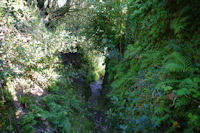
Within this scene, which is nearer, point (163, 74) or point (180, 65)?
point (180, 65)

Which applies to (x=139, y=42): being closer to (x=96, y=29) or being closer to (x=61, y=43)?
(x=61, y=43)

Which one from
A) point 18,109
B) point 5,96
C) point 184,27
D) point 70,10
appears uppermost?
point 70,10

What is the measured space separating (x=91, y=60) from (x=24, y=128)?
10.1m

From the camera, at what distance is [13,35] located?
12.6 ft

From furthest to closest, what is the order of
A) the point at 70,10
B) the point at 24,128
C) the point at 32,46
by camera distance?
the point at 70,10, the point at 32,46, the point at 24,128

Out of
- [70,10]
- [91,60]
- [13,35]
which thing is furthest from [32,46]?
[91,60]

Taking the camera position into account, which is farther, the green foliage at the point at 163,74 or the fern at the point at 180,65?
the fern at the point at 180,65

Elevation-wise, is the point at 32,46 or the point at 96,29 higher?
the point at 96,29

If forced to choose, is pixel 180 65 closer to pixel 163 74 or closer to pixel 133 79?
pixel 163 74

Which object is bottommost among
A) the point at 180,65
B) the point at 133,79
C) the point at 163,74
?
the point at 133,79

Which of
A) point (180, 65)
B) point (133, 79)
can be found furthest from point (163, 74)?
point (133, 79)

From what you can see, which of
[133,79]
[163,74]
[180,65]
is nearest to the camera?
[180,65]

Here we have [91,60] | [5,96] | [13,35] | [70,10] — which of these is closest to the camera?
[5,96]

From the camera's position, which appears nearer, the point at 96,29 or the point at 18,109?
the point at 18,109
